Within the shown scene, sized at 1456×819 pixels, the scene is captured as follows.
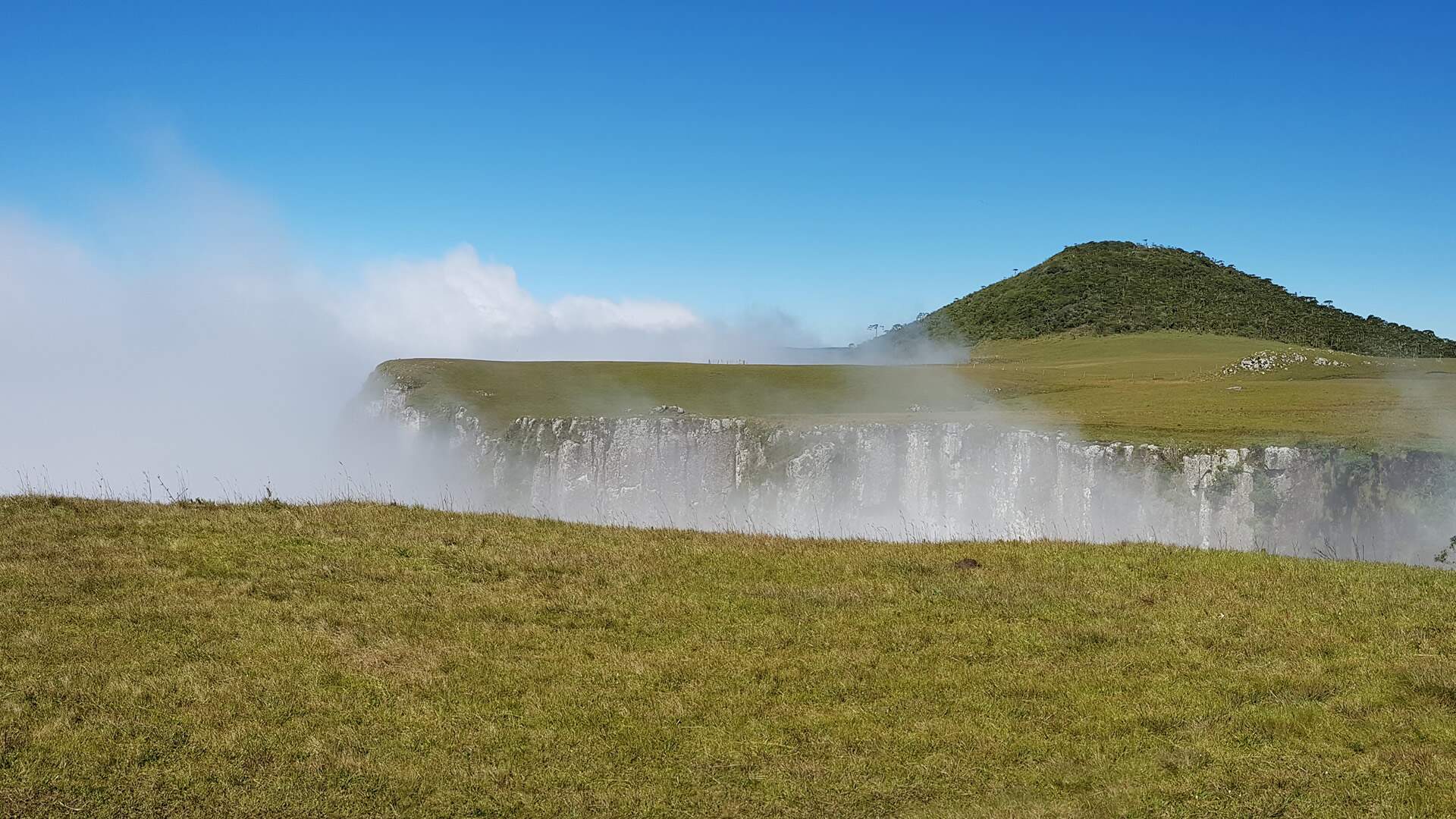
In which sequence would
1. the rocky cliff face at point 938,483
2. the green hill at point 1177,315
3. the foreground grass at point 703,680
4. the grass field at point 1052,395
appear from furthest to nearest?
the green hill at point 1177,315 < the grass field at point 1052,395 < the rocky cliff face at point 938,483 < the foreground grass at point 703,680

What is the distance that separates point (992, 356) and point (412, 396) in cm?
9752

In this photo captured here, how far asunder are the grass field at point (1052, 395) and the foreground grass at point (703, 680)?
34.0m

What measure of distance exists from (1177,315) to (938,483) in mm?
137549

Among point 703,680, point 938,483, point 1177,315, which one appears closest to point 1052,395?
point 938,483

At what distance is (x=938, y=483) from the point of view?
184ft

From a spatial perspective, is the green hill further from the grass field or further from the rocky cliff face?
the rocky cliff face

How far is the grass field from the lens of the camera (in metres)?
47.8

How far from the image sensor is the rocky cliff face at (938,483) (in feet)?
136

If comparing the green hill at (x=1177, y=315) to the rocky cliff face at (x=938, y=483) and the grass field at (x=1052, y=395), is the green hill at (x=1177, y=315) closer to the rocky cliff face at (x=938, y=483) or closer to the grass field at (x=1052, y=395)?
the grass field at (x=1052, y=395)

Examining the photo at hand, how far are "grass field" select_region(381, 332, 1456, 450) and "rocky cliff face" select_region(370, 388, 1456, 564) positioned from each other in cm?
175

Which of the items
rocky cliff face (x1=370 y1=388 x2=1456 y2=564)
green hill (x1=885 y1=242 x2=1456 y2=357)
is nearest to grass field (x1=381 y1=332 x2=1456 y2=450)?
rocky cliff face (x1=370 y1=388 x2=1456 y2=564)

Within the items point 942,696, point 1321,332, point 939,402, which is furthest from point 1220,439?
point 1321,332

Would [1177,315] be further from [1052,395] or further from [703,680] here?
[703,680]

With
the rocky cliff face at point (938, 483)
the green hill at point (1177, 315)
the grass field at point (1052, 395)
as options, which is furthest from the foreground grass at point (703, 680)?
the green hill at point (1177, 315)
